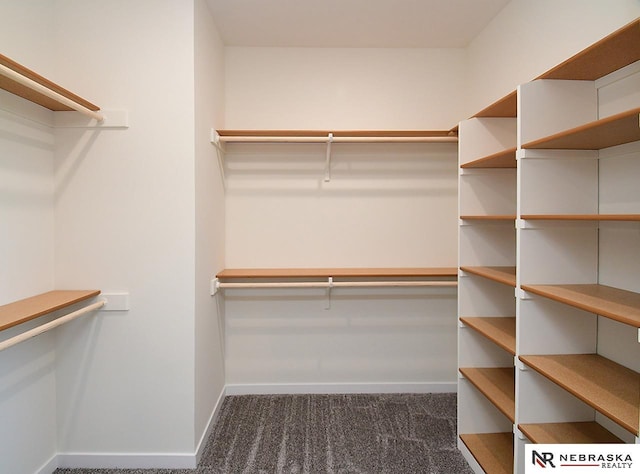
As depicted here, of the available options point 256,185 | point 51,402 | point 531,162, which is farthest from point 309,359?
point 531,162

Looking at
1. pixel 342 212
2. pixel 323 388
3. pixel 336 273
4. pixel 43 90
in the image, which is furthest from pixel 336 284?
pixel 43 90

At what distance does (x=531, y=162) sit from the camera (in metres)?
1.50

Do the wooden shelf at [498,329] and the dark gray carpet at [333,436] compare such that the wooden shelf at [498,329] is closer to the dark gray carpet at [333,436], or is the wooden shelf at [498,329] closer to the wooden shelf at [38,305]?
the dark gray carpet at [333,436]

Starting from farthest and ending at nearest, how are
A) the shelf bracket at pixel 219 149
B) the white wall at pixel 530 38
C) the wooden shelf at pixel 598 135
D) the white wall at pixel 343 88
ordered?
the white wall at pixel 343 88
the shelf bracket at pixel 219 149
the white wall at pixel 530 38
the wooden shelf at pixel 598 135

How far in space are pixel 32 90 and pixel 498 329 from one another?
248 centimetres

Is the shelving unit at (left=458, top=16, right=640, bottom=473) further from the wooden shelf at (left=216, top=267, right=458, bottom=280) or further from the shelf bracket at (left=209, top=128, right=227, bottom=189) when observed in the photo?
the shelf bracket at (left=209, top=128, right=227, bottom=189)

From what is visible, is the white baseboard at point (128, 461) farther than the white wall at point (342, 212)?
No

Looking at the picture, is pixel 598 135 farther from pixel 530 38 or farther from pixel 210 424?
pixel 210 424

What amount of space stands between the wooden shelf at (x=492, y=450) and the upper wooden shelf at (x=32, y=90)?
8.71ft

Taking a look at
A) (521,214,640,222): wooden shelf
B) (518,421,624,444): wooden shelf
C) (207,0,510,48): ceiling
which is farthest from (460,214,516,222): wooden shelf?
(207,0,510,48): ceiling

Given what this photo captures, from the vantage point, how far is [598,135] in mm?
1264

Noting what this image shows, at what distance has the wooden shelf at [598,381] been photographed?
1105 millimetres

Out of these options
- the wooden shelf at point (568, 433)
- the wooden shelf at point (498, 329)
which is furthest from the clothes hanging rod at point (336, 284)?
the wooden shelf at point (568, 433)

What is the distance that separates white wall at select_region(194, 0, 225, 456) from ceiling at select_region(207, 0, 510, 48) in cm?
20
